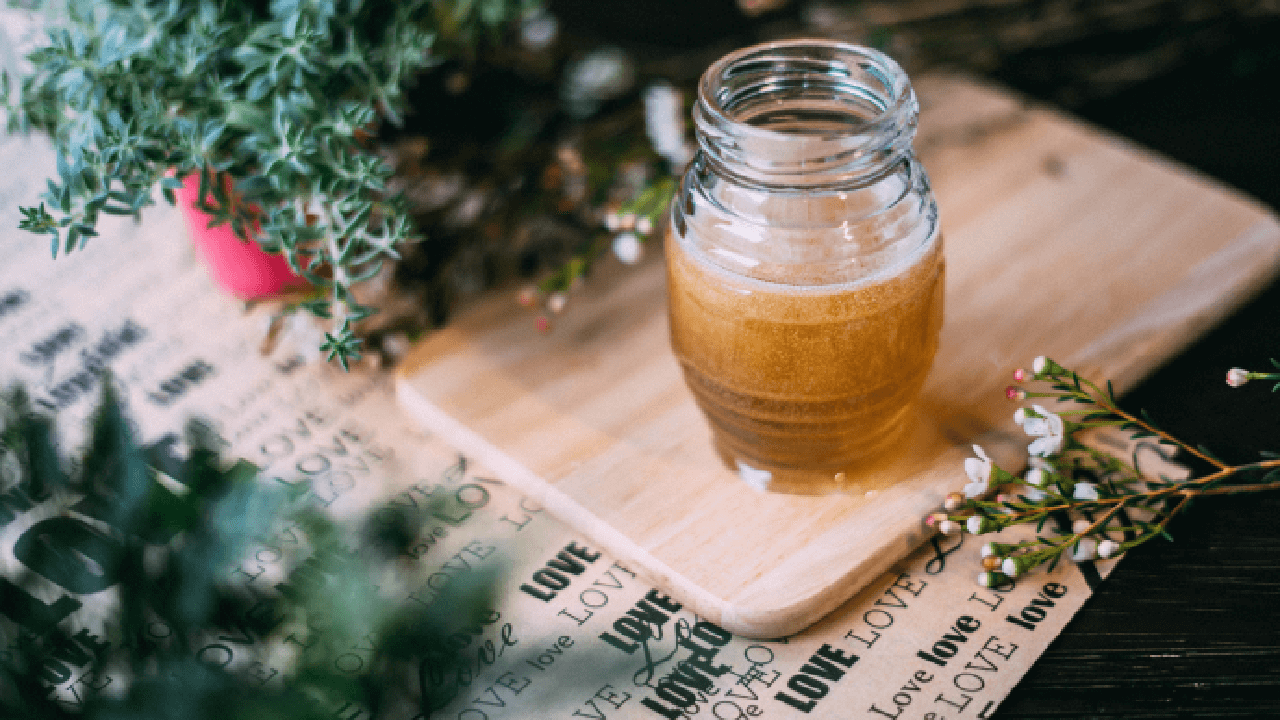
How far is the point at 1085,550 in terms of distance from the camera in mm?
722

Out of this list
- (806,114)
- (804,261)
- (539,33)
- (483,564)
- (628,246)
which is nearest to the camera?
(483,564)

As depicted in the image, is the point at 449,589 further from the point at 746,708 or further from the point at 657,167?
the point at 657,167

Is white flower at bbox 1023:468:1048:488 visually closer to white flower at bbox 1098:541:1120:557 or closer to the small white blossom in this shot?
white flower at bbox 1098:541:1120:557

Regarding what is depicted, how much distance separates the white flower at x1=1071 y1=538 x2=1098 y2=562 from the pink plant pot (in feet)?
2.22

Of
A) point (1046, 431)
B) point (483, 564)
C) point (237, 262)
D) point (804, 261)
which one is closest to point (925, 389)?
point (1046, 431)

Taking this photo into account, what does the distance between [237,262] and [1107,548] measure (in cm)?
77

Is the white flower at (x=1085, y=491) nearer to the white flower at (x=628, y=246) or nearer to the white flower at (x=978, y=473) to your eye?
the white flower at (x=978, y=473)

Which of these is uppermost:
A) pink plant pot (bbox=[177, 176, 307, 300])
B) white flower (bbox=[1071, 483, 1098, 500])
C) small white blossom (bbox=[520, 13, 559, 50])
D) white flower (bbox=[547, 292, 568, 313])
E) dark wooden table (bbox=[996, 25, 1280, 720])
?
small white blossom (bbox=[520, 13, 559, 50])

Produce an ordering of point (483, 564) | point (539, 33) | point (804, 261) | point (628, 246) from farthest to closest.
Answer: point (539, 33)
point (628, 246)
point (804, 261)
point (483, 564)

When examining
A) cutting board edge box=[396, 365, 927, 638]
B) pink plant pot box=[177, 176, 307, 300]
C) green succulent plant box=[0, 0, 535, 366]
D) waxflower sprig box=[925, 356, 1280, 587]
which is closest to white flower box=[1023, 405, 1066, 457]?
waxflower sprig box=[925, 356, 1280, 587]

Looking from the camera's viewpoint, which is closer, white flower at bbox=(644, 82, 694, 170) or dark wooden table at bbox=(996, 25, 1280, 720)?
dark wooden table at bbox=(996, 25, 1280, 720)

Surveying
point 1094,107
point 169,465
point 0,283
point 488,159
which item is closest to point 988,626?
point 169,465

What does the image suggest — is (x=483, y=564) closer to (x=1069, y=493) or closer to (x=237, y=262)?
(x=1069, y=493)

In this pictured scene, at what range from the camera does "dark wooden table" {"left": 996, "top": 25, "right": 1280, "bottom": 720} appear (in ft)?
2.13
